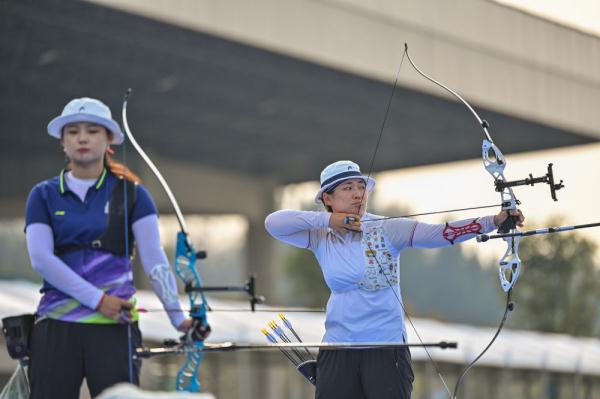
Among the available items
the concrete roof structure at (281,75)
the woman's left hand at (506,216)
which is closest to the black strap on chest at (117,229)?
the woman's left hand at (506,216)

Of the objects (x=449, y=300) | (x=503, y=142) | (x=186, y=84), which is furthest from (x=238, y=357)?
(x=449, y=300)

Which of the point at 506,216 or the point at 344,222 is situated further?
the point at 344,222

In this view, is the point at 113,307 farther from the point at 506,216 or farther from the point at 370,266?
the point at 506,216

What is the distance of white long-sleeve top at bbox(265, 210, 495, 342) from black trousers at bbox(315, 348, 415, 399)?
6 centimetres

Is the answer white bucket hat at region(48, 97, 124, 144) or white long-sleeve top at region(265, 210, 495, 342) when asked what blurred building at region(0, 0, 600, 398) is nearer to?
white long-sleeve top at region(265, 210, 495, 342)

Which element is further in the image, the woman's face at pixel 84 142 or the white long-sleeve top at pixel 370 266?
the white long-sleeve top at pixel 370 266

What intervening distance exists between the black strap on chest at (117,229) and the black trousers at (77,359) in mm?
277

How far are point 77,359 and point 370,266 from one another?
1.18 meters

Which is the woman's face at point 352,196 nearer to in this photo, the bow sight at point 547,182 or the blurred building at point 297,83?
the bow sight at point 547,182

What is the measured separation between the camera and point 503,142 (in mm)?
26000

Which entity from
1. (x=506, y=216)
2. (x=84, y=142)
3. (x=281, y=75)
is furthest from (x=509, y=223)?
(x=281, y=75)

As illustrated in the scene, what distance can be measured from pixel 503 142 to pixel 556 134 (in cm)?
168

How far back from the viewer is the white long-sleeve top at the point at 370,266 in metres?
5.25

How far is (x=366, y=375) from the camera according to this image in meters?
5.24
